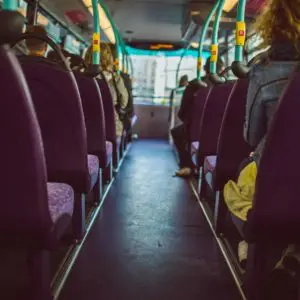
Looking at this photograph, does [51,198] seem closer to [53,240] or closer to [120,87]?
[53,240]

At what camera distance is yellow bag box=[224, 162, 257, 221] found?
160cm

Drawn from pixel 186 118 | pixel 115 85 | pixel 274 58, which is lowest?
pixel 186 118

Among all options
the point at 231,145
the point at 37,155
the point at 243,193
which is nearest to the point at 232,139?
the point at 231,145

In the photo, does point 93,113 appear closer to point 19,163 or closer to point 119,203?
point 119,203

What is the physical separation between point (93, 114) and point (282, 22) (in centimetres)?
153

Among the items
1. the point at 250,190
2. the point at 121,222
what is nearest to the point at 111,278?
the point at 250,190

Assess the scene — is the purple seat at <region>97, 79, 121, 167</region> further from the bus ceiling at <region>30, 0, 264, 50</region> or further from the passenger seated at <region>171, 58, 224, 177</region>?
the bus ceiling at <region>30, 0, 264, 50</region>

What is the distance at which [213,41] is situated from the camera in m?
2.97

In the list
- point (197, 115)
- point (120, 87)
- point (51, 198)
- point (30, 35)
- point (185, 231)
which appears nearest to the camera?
point (51, 198)

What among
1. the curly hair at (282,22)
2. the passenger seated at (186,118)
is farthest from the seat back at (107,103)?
the curly hair at (282,22)

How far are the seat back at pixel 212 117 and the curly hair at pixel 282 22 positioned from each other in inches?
53.6

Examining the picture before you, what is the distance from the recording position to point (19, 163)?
3.95 feet

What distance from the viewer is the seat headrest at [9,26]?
1061 millimetres

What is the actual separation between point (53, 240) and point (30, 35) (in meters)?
0.88
